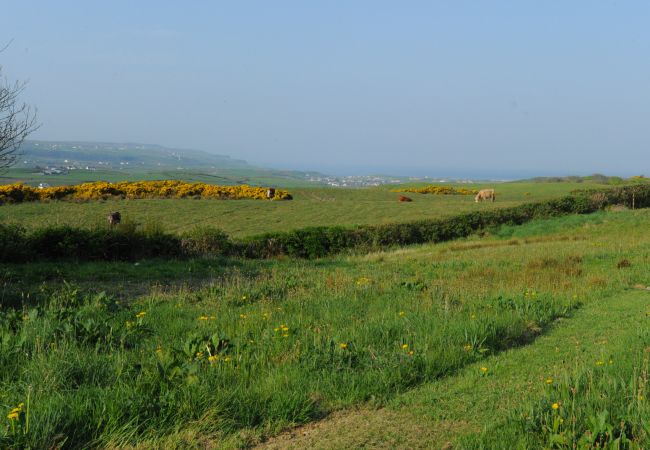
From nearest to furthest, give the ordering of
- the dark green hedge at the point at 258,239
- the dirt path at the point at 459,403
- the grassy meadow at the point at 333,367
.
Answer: the grassy meadow at the point at 333,367
the dirt path at the point at 459,403
the dark green hedge at the point at 258,239

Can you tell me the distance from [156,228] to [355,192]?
150ft

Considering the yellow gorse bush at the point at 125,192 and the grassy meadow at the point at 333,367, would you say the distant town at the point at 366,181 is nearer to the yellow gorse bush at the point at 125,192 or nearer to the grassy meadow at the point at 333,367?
the yellow gorse bush at the point at 125,192

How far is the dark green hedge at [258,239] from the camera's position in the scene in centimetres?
1717

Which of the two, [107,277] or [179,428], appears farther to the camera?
[107,277]

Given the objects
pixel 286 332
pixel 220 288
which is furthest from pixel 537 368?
pixel 220 288

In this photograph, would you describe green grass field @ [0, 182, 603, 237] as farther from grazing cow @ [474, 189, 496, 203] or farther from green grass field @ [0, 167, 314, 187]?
grazing cow @ [474, 189, 496, 203]

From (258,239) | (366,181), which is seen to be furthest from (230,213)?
(366,181)

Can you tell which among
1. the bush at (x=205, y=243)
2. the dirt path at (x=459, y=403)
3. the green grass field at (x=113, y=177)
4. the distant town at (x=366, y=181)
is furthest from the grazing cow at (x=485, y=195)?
the distant town at (x=366, y=181)

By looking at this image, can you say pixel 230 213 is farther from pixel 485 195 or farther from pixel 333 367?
pixel 333 367

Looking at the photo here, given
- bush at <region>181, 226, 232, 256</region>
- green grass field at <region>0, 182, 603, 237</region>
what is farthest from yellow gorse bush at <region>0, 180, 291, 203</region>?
bush at <region>181, 226, 232, 256</region>

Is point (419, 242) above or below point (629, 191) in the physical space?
below

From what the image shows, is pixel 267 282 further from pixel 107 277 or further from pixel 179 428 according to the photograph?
pixel 179 428

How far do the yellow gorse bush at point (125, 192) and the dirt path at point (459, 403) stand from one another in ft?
133

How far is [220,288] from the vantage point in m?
11.6
